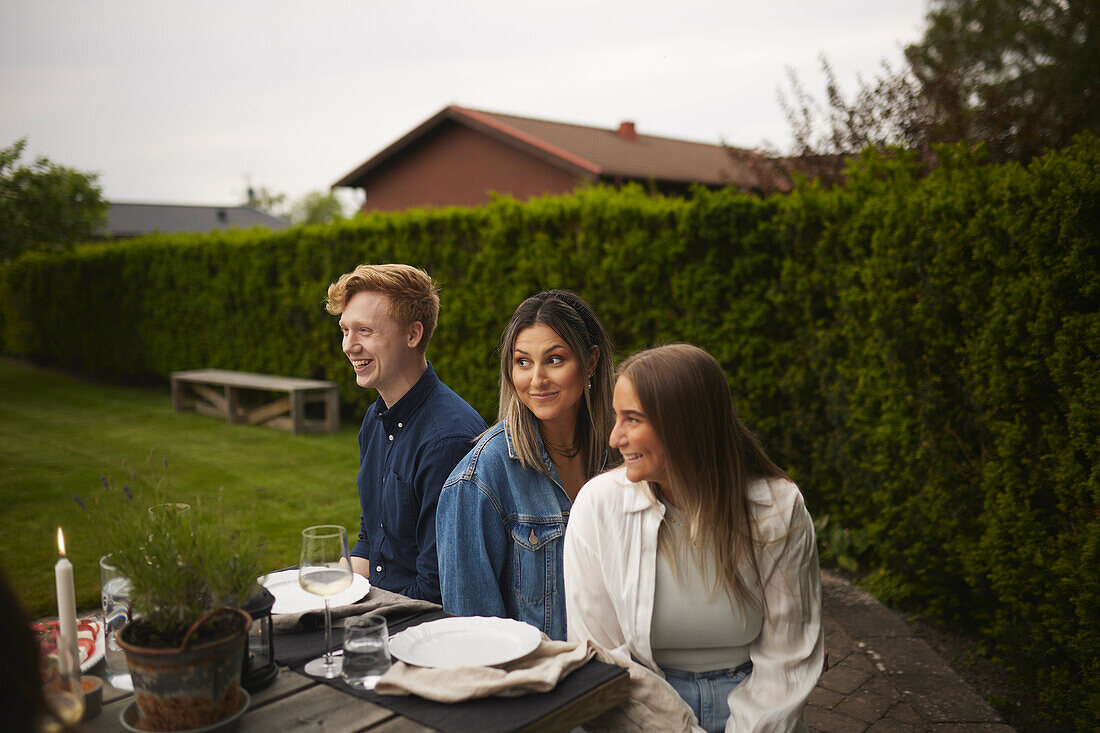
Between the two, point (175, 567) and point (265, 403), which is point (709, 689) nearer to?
point (175, 567)

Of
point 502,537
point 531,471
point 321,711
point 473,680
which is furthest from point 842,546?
point 321,711

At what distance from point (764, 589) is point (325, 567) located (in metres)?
1.10

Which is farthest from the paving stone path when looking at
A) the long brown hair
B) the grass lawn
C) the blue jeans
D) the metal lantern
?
the grass lawn

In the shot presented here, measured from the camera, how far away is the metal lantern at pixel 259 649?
1591 millimetres

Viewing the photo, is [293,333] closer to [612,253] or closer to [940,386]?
[612,253]

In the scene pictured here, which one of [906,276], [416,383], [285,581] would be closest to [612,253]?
[906,276]

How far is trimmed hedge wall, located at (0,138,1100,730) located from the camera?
131 inches

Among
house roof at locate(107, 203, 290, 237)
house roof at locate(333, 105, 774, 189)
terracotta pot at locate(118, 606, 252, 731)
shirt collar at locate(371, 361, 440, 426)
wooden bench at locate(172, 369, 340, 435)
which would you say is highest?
house roof at locate(107, 203, 290, 237)

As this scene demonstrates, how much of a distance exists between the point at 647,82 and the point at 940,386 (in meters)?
11.5

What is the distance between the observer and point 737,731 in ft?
6.24

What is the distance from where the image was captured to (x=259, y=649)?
163cm

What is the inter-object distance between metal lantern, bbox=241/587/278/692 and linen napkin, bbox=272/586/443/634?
270mm

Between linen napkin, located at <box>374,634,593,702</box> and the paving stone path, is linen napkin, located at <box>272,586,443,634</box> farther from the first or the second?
the paving stone path

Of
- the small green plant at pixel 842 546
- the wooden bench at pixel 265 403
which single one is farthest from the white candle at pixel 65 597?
the wooden bench at pixel 265 403
